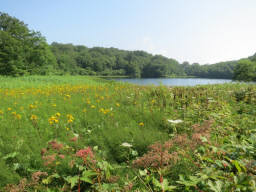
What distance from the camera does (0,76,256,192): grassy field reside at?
1389 mm

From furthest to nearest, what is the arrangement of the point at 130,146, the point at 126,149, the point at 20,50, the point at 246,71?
the point at 246,71, the point at 20,50, the point at 126,149, the point at 130,146

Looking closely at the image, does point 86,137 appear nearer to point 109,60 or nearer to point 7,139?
point 7,139

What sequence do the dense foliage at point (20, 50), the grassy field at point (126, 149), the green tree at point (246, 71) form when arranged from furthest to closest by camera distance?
the green tree at point (246, 71)
the dense foliage at point (20, 50)
the grassy field at point (126, 149)

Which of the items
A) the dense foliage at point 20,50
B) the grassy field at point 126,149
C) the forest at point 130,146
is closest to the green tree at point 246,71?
the forest at point 130,146

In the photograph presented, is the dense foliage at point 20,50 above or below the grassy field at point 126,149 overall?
above

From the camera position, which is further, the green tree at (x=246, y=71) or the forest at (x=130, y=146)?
the green tree at (x=246, y=71)

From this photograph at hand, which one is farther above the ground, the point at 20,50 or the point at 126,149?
the point at 20,50

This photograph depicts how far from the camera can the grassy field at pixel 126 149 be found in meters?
1.39

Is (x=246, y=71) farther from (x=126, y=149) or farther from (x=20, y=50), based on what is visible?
(x=20, y=50)

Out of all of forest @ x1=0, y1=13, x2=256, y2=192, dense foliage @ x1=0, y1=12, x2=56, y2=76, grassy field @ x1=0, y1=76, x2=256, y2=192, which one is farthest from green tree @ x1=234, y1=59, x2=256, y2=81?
dense foliage @ x1=0, y1=12, x2=56, y2=76

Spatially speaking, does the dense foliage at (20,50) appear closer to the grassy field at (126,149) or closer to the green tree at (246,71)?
the grassy field at (126,149)

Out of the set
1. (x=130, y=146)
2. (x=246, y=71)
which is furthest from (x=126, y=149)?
(x=246, y=71)

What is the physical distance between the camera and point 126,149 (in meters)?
2.63

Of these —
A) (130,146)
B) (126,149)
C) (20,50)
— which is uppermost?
(20,50)
